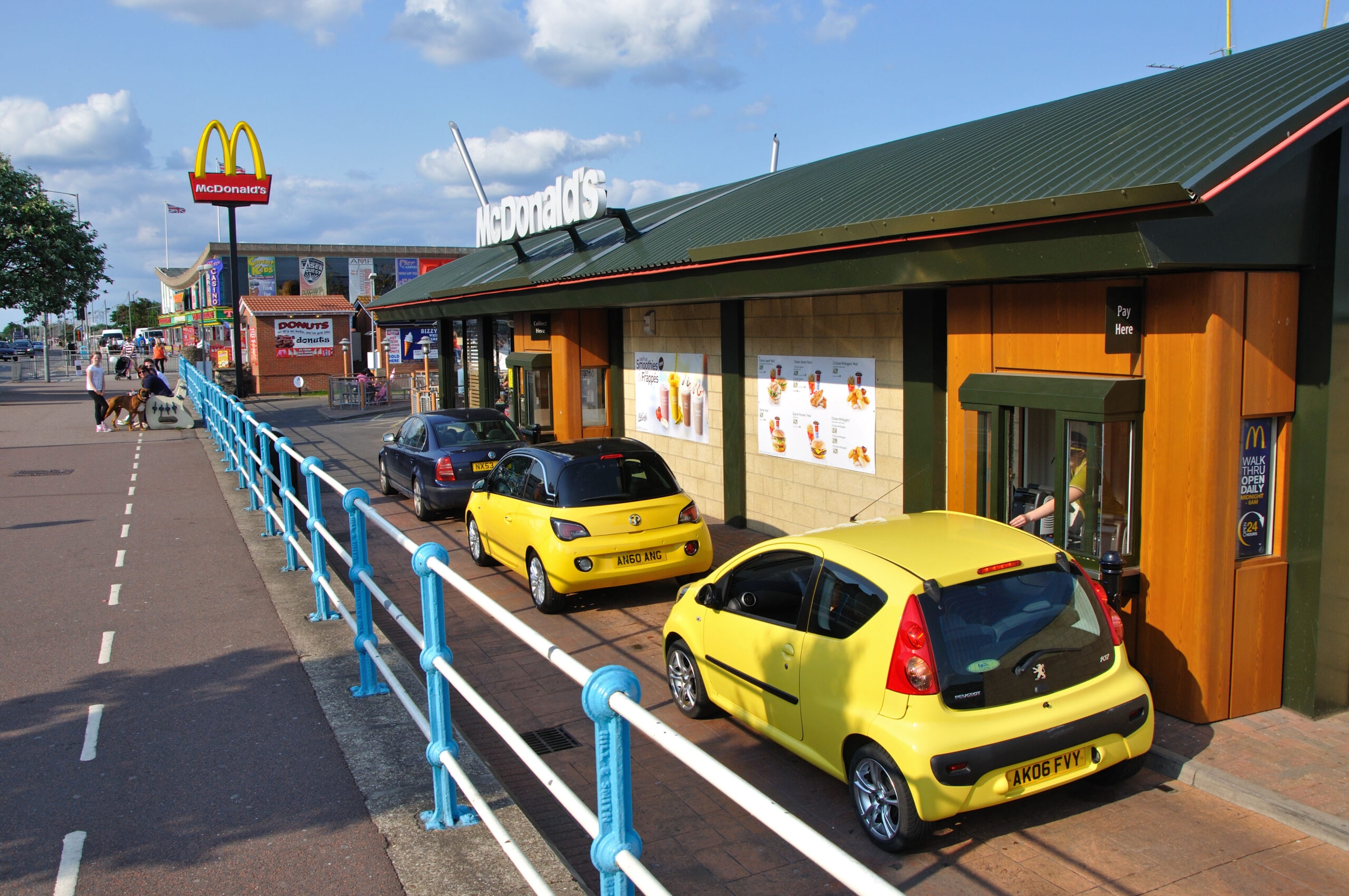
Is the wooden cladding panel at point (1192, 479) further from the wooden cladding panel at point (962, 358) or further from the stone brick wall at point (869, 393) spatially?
the stone brick wall at point (869, 393)

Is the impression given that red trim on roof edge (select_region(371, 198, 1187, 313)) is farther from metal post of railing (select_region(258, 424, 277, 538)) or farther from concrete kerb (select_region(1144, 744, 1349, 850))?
metal post of railing (select_region(258, 424, 277, 538))

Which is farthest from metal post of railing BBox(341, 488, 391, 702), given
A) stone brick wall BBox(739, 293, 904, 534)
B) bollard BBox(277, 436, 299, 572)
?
stone brick wall BBox(739, 293, 904, 534)

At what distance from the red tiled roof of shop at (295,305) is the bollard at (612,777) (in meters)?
43.4

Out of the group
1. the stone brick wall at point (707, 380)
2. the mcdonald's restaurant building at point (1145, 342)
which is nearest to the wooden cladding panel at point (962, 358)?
the mcdonald's restaurant building at point (1145, 342)

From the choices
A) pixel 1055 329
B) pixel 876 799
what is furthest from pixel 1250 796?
pixel 1055 329

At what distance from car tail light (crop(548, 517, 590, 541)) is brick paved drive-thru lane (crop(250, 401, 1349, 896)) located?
6.48 feet

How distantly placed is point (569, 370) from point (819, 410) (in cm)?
636

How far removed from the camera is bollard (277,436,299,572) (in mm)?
8422

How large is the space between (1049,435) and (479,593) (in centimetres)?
577

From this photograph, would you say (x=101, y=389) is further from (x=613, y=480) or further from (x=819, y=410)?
(x=819, y=410)

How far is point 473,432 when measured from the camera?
49.0 feet

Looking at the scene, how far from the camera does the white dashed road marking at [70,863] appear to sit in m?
3.98

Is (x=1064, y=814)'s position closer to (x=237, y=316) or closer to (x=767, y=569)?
(x=767, y=569)

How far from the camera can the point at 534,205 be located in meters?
17.1
